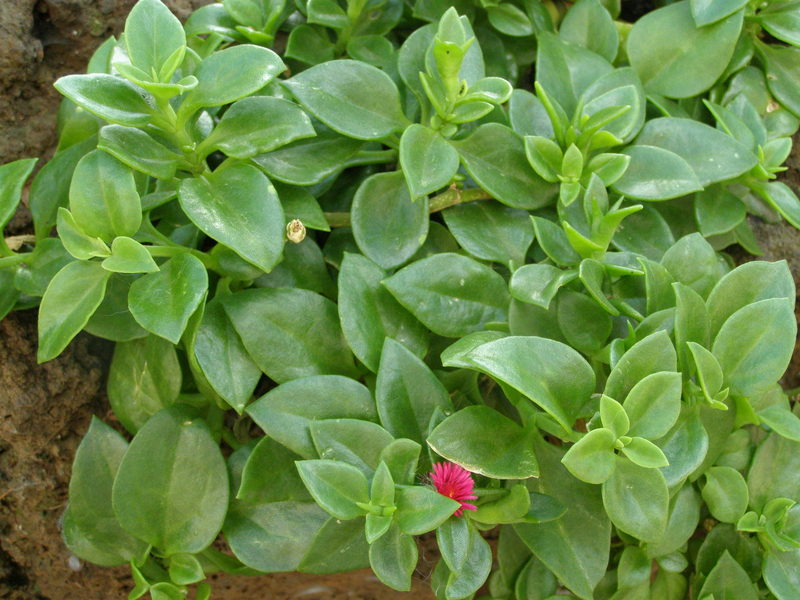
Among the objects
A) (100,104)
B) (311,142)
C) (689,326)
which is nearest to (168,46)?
(100,104)

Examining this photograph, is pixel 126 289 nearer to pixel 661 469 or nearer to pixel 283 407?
pixel 283 407

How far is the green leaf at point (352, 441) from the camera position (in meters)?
0.98

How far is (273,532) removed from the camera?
1.07m

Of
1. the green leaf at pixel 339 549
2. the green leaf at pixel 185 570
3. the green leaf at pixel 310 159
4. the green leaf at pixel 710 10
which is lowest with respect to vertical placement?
the green leaf at pixel 185 570

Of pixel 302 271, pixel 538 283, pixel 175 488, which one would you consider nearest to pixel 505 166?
pixel 538 283

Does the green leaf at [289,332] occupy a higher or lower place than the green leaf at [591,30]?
lower

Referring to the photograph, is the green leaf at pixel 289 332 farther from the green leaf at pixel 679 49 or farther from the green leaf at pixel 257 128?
the green leaf at pixel 679 49

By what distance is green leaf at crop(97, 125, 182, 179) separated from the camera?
0.99 m

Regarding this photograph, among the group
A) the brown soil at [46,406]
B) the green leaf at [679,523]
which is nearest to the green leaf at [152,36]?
the brown soil at [46,406]

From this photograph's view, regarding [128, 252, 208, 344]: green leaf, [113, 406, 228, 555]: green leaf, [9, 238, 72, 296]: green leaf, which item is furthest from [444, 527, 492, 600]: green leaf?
[9, 238, 72, 296]: green leaf

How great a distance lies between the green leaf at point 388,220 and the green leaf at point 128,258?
11.5 inches

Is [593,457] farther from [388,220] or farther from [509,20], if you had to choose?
[509,20]

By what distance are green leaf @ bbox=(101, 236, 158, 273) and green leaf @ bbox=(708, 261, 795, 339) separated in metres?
0.71

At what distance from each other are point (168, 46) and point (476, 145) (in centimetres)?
44
